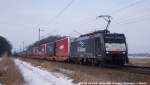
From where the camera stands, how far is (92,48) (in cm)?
3133

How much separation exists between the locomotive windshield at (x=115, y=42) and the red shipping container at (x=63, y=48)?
50.6 ft

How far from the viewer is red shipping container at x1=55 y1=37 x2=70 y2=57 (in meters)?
45.3

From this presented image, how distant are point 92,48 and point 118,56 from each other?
3458 mm

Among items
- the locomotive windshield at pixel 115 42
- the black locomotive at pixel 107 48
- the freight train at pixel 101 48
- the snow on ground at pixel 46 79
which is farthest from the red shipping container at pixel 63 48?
the snow on ground at pixel 46 79

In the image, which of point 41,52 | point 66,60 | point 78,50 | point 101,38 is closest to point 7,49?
point 41,52

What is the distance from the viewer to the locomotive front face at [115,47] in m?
28.4

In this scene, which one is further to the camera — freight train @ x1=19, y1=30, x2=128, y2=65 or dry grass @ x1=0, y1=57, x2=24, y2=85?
freight train @ x1=19, y1=30, x2=128, y2=65

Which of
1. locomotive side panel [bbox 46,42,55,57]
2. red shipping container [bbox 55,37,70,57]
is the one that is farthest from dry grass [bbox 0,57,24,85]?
locomotive side panel [bbox 46,42,55,57]

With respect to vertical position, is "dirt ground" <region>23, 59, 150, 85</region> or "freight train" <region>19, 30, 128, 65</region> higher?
"freight train" <region>19, 30, 128, 65</region>

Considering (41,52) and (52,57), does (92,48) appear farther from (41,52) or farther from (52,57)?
(41,52)

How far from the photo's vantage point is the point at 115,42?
2920cm

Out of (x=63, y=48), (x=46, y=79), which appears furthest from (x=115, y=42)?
(x=63, y=48)

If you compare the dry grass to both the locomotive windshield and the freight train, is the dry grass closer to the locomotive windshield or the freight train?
the freight train

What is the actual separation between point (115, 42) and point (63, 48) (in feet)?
63.8
